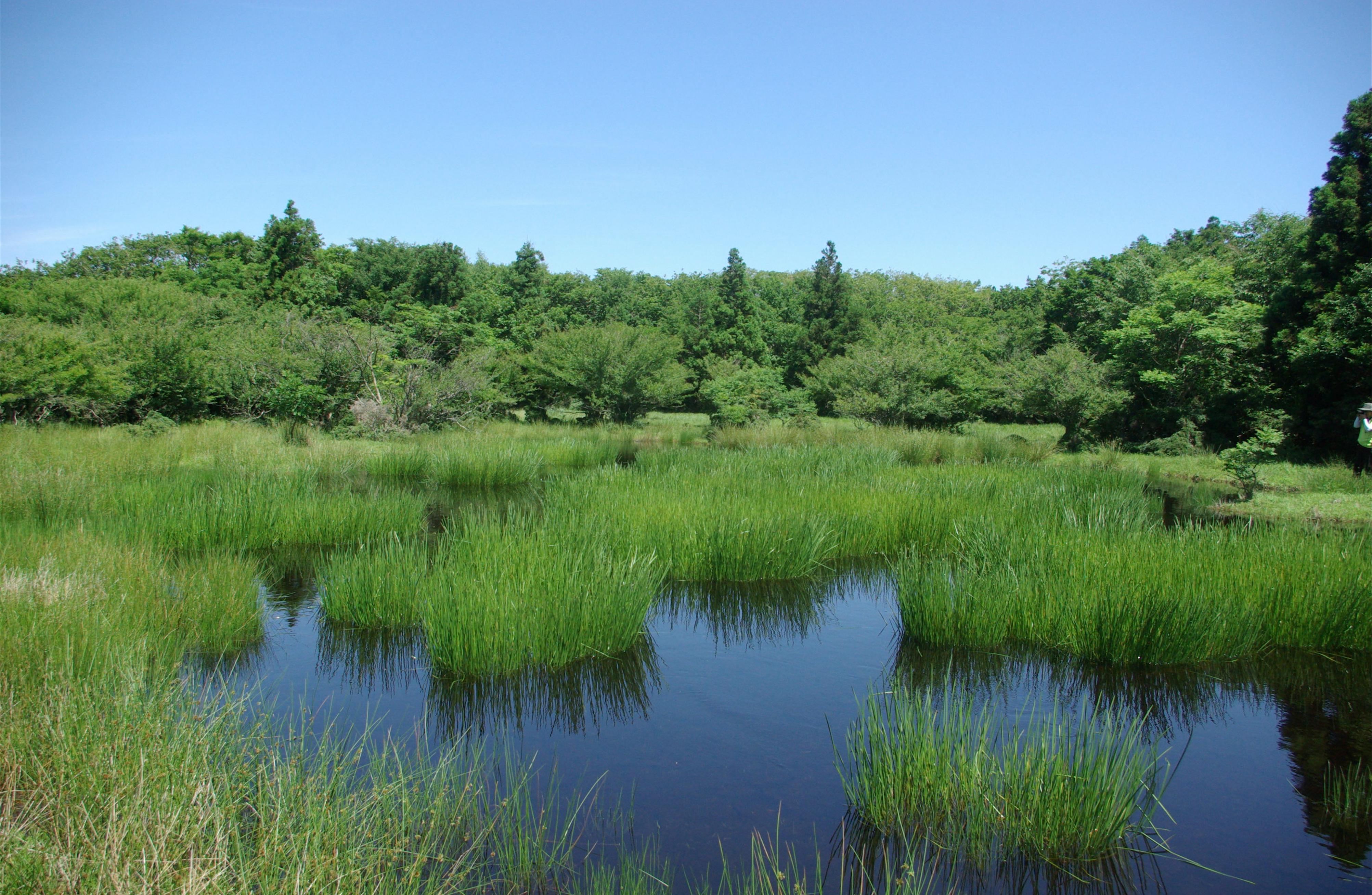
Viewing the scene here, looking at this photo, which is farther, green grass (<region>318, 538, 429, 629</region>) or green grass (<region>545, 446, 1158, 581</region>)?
green grass (<region>545, 446, 1158, 581</region>)

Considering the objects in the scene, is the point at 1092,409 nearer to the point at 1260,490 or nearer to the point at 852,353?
the point at 1260,490

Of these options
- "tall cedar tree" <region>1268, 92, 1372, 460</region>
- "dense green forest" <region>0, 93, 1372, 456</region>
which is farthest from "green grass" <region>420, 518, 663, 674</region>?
"tall cedar tree" <region>1268, 92, 1372, 460</region>

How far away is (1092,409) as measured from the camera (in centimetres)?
2050

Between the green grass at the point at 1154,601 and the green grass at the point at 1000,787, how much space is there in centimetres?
187

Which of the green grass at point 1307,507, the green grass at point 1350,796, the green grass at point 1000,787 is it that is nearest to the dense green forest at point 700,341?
the green grass at point 1307,507

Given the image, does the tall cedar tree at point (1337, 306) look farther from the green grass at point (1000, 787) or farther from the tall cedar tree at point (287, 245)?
the tall cedar tree at point (287, 245)

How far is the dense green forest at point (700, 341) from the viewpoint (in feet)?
52.9

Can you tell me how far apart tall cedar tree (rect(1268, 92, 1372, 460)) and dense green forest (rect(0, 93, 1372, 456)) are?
4cm

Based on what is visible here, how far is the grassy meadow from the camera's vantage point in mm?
2922

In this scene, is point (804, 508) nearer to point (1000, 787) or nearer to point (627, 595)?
point (627, 595)

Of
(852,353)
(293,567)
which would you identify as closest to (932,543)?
(293,567)

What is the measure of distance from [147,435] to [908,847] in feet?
51.9

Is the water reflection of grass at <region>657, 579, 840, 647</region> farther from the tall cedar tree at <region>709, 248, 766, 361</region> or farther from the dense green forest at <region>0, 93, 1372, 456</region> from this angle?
the tall cedar tree at <region>709, 248, 766, 361</region>

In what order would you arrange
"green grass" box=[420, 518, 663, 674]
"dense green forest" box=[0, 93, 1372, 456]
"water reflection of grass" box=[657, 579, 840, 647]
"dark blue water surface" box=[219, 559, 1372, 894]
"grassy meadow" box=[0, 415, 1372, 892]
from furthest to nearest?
"dense green forest" box=[0, 93, 1372, 456] → "water reflection of grass" box=[657, 579, 840, 647] → "green grass" box=[420, 518, 663, 674] → "dark blue water surface" box=[219, 559, 1372, 894] → "grassy meadow" box=[0, 415, 1372, 892]
